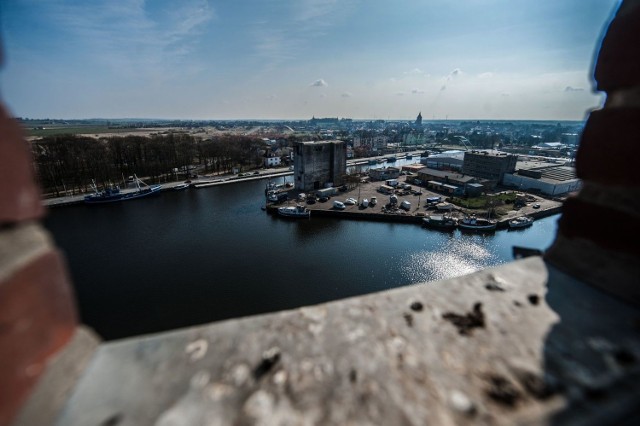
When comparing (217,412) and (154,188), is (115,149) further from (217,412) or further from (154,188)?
(217,412)

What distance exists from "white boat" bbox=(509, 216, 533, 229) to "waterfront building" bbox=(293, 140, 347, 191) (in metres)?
20.3

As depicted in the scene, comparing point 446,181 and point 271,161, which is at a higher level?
point 271,161

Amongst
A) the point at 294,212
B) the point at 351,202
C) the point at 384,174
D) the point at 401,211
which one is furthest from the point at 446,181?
the point at 294,212

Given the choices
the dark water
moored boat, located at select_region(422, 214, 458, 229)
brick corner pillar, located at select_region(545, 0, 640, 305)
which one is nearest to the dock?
moored boat, located at select_region(422, 214, 458, 229)

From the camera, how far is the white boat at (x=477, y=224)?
82.1 ft

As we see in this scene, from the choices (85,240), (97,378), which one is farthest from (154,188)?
(97,378)

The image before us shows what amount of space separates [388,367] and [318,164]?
35336 millimetres

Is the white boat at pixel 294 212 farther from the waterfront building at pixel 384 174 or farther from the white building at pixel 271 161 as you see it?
the white building at pixel 271 161

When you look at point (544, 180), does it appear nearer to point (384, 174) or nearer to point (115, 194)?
point (384, 174)

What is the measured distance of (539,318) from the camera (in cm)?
161

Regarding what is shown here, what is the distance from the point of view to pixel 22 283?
1056mm

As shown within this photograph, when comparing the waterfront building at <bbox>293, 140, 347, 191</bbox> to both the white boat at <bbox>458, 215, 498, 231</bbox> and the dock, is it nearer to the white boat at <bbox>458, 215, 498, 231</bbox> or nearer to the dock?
the dock

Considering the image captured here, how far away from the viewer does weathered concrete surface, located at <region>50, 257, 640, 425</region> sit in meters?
1.13

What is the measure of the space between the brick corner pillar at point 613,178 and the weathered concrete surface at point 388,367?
0.27 metres
